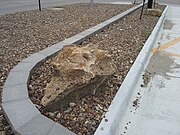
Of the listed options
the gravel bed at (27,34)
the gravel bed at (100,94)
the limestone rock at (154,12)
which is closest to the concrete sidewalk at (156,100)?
the gravel bed at (100,94)

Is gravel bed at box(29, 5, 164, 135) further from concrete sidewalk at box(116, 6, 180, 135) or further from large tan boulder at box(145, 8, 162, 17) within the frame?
large tan boulder at box(145, 8, 162, 17)

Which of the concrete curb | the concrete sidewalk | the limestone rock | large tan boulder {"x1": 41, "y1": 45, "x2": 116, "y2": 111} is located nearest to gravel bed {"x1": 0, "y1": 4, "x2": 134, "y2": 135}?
large tan boulder {"x1": 41, "y1": 45, "x2": 116, "y2": 111}

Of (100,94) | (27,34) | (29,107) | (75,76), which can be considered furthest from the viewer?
(27,34)

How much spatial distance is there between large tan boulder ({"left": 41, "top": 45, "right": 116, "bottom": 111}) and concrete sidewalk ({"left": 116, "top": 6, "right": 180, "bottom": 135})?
643 millimetres

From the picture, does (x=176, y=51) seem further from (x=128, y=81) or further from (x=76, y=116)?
(x=76, y=116)

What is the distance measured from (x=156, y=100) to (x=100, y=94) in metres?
0.93

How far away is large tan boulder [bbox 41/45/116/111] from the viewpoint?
297 cm

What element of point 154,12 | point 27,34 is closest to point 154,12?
point 154,12

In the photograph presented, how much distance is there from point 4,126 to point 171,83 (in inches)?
117

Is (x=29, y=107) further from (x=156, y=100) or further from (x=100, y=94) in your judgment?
(x=156, y=100)

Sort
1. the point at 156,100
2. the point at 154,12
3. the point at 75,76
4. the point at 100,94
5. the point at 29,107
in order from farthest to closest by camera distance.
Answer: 1. the point at 154,12
2. the point at 156,100
3. the point at 100,94
4. the point at 75,76
5. the point at 29,107

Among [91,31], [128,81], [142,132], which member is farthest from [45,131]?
[91,31]

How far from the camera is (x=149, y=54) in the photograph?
5.58 metres

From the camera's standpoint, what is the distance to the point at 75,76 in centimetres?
311
